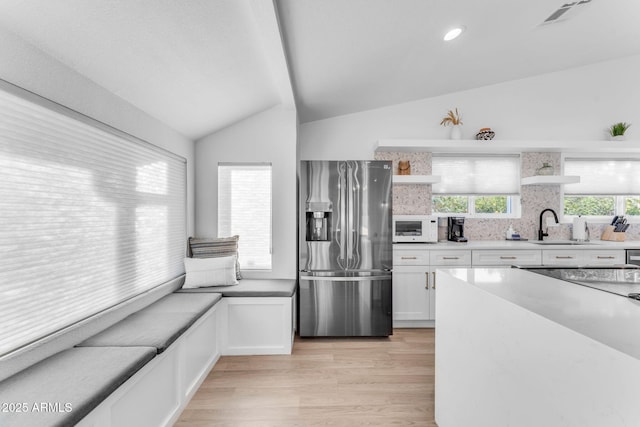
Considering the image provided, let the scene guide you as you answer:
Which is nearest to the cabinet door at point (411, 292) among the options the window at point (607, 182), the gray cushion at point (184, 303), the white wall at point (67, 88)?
the gray cushion at point (184, 303)

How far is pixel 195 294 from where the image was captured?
2.58 metres

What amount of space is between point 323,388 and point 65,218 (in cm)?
195

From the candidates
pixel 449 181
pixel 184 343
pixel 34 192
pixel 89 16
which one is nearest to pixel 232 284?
pixel 184 343

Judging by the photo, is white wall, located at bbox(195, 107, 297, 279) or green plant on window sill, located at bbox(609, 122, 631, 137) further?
green plant on window sill, located at bbox(609, 122, 631, 137)

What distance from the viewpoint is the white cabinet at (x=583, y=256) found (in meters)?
3.35

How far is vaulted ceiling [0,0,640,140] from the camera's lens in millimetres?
1462

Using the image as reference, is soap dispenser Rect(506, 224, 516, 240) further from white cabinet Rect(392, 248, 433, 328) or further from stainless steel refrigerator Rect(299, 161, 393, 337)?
stainless steel refrigerator Rect(299, 161, 393, 337)

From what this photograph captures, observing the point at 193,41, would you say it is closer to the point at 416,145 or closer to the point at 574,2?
the point at 416,145

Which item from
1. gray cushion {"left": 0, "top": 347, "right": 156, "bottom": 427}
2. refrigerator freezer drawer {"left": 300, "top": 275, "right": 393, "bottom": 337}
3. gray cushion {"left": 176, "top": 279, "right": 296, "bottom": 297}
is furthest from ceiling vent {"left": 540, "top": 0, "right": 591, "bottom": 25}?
gray cushion {"left": 0, "top": 347, "right": 156, "bottom": 427}

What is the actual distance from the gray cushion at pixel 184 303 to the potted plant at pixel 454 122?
3.23 metres

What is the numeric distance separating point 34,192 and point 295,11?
5.48ft

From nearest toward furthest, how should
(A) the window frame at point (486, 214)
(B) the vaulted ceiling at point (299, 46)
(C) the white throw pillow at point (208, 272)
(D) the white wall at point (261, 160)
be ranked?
(B) the vaulted ceiling at point (299, 46) < (C) the white throw pillow at point (208, 272) < (D) the white wall at point (261, 160) < (A) the window frame at point (486, 214)

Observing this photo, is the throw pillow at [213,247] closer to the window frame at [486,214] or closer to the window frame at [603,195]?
the window frame at [486,214]

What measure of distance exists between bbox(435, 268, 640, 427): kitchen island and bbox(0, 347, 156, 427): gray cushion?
1.55 metres
